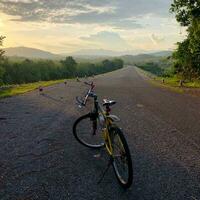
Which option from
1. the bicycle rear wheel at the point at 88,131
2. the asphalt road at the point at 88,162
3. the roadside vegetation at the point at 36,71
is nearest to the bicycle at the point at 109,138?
the bicycle rear wheel at the point at 88,131

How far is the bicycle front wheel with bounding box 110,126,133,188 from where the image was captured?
5.84m

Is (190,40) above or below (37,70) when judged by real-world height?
above

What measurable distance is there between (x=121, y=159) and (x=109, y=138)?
0.71 m

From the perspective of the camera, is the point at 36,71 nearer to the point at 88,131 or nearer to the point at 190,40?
the point at 190,40

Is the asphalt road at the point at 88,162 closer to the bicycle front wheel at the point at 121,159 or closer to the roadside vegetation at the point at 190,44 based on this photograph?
the bicycle front wheel at the point at 121,159

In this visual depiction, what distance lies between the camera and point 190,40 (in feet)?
98.6

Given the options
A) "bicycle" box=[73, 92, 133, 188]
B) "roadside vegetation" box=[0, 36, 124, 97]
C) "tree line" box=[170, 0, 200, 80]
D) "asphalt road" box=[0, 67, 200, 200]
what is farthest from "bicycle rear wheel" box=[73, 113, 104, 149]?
"roadside vegetation" box=[0, 36, 124, 97]

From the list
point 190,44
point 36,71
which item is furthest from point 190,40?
point 36,71

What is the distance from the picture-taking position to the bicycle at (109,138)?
19.7 feet

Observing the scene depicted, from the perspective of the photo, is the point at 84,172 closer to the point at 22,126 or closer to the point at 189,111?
the point at 22,126

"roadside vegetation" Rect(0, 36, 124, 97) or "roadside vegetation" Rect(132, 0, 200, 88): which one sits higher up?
"roadside vegetation" Rect(132, 0, 200, 88)

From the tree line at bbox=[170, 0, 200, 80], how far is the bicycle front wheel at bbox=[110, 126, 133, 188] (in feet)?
78.1

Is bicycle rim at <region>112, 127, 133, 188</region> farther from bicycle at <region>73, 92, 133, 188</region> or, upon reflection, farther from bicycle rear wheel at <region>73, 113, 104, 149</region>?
bicycle rear wheel at <region>73, 113, 104, 149</region>

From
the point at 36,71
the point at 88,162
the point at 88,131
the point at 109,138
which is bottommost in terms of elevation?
the point at 36,71
